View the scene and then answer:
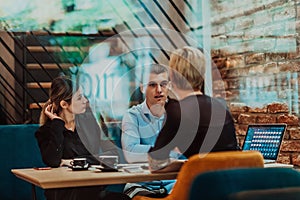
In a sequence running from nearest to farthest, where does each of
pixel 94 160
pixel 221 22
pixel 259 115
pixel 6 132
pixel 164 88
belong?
pixel 94 160, pixel 164 88, pixel 6 132, pixel 259 115, pixel 221 22

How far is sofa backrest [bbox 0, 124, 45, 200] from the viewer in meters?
4.36

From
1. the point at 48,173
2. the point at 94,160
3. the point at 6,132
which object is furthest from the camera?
the point at 6,132

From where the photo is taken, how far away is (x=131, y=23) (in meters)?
6.75

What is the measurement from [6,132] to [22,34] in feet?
8.02

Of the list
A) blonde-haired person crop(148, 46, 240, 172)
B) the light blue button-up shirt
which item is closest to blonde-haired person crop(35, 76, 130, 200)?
the light blue button-up shirt

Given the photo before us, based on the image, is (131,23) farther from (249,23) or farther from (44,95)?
(249,23)

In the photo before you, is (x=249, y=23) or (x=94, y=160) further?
(x=249, y=23)

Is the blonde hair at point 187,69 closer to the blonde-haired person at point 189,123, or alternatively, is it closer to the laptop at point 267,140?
the blonde-haired person at point 189,123

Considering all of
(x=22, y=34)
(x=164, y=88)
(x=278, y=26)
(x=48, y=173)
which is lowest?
(x=48, y=173)

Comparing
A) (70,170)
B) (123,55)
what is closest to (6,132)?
(70,170)

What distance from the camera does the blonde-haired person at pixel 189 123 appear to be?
2811 mm

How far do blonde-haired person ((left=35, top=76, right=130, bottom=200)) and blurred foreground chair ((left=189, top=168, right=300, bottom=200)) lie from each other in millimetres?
1690

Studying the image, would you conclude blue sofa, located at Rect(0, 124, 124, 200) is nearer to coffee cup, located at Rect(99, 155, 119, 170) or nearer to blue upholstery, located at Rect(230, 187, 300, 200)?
coffee cup, located at Rect(99, 155, 119, 170)

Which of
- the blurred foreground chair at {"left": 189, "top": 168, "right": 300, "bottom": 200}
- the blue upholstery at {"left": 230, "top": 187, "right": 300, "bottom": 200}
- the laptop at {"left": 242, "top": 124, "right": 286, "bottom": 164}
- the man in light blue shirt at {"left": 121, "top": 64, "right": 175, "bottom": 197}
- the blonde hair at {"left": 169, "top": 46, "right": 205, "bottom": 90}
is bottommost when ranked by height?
the blue upholstery at {"left": 230, "top": 187, "right": 300, "bottom": 200}
